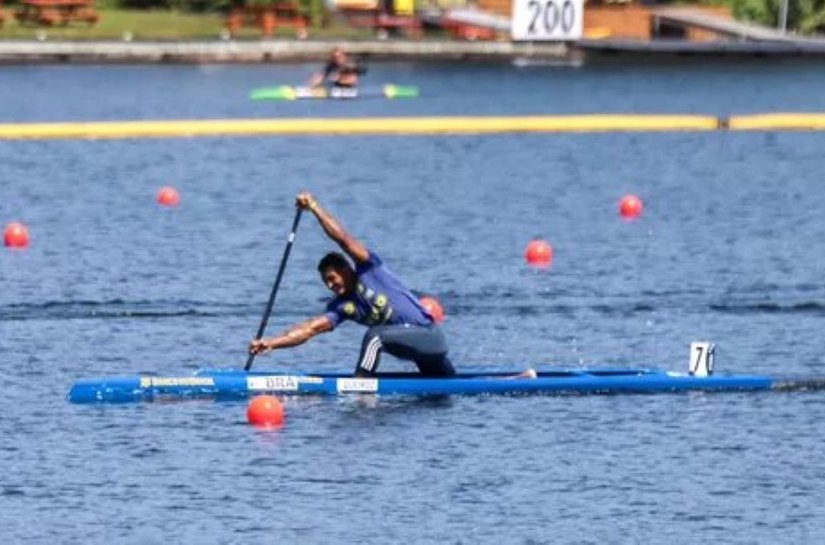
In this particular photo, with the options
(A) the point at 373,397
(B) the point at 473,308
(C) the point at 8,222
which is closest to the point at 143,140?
(C) the point at 8,222

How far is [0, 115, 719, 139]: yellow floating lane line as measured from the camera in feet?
211

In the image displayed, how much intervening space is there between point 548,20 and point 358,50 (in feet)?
19.5

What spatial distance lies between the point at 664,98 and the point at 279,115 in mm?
13414

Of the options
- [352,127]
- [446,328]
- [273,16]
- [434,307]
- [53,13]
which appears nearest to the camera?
[434,307]

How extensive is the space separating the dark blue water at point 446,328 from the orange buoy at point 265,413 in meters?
0.18

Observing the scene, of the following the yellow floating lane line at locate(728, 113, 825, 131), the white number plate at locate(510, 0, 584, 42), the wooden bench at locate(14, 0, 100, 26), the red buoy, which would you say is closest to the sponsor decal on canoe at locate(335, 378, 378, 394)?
the red buoy

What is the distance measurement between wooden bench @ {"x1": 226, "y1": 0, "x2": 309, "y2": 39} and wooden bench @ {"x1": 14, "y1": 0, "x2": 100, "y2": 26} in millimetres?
4826

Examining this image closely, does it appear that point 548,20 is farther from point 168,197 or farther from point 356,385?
point 356,385

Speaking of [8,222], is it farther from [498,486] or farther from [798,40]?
[798,40]

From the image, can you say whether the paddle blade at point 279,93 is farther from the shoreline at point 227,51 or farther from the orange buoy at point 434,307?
the orange buoy at point 434,307

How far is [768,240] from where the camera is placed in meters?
43.2

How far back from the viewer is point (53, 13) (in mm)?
91812

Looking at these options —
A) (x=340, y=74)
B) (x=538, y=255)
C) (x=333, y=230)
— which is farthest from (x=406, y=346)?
(x=340, y=74)

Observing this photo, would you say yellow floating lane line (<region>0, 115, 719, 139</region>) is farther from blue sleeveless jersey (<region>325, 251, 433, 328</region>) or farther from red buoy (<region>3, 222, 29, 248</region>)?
blue sleeveless jersey (<region>325, 251, 433, 328</region>)
